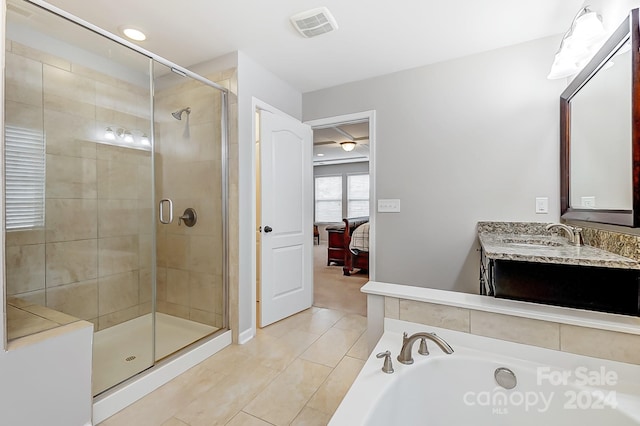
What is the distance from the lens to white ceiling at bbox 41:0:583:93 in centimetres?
183

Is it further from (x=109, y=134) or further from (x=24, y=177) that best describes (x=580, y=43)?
(x=24, y=177)

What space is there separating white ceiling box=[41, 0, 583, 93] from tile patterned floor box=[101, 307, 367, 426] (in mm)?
2429

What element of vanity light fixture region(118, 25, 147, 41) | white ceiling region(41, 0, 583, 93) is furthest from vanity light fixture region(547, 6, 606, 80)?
vanity light fixture region(118, 25, 147, 41)

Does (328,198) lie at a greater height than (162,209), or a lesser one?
greater

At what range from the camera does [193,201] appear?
2.53 metres

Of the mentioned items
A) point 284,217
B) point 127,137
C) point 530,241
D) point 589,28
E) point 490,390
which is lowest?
point 490,390

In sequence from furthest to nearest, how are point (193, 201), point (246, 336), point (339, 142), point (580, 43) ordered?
point (339, 142), point (193, 201), point (246, 336), point (580, 43)

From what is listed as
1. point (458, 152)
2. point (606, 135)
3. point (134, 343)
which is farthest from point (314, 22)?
point (134, 343)

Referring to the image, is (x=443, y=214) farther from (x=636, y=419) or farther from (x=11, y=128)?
(x=11, y=128)

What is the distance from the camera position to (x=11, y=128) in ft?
6.11

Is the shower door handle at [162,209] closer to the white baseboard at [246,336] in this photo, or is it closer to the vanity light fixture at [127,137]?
the vanity light fixture at [127,137]

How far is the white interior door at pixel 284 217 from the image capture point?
2.65m

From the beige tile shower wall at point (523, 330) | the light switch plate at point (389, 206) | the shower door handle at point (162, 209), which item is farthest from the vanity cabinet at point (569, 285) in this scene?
the shower door handle at point (162, 209)

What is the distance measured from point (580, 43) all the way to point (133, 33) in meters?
2.96
